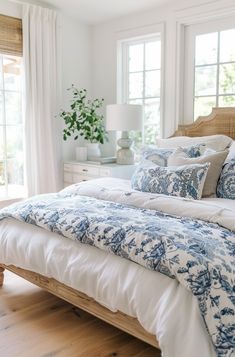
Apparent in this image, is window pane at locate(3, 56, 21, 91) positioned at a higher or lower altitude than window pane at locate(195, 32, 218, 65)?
lower

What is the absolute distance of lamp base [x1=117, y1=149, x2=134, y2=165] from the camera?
12.8 feet

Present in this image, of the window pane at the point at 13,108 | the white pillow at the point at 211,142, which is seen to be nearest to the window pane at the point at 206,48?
the white pillow at the point at 211,142

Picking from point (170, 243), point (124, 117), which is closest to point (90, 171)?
point (124, 117)

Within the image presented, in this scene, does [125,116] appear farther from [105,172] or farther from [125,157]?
[105,172]

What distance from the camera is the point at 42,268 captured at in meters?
2.11

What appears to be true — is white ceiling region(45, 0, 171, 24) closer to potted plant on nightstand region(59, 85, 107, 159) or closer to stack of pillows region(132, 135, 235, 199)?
potted plant on nightstand region(59, 85, 107, 159)

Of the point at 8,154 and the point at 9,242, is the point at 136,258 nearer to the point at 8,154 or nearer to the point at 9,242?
the point at 9,242

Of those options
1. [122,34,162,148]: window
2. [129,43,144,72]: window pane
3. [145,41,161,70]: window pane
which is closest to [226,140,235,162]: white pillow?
[122,34,162,148]: window

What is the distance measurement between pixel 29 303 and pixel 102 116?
2.47m

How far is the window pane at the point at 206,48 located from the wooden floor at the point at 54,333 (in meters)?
2.54

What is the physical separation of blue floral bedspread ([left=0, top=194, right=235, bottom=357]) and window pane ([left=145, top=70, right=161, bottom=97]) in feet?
6.85

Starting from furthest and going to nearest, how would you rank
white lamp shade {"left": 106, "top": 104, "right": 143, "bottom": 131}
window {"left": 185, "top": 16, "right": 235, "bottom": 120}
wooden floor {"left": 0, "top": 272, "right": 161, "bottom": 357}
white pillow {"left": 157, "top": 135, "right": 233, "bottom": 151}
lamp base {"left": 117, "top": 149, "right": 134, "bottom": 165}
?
1. lamp base {"left": 117, "top": 149, "right": 134, "bottom": 165}
2. white lamp shade {"left": 106, "top": 104, "right": 143, "bottom": 131}
3. window {"left": 185, "top": 16, "right": 235, "bottom": 120}
4. white pillow {"left": 157, "top": 135, "right": 233, "bottom": 151}
5. wooden floor {"left": 0, "top": 272, "right": 161, "bottom": 357}

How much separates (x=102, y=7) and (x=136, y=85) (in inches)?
34.1

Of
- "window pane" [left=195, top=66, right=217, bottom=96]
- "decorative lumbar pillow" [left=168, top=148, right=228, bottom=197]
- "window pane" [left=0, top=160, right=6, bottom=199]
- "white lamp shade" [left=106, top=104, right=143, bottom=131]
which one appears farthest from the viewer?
"window pane" [left=0, top=160, right=6, bottom=199]
